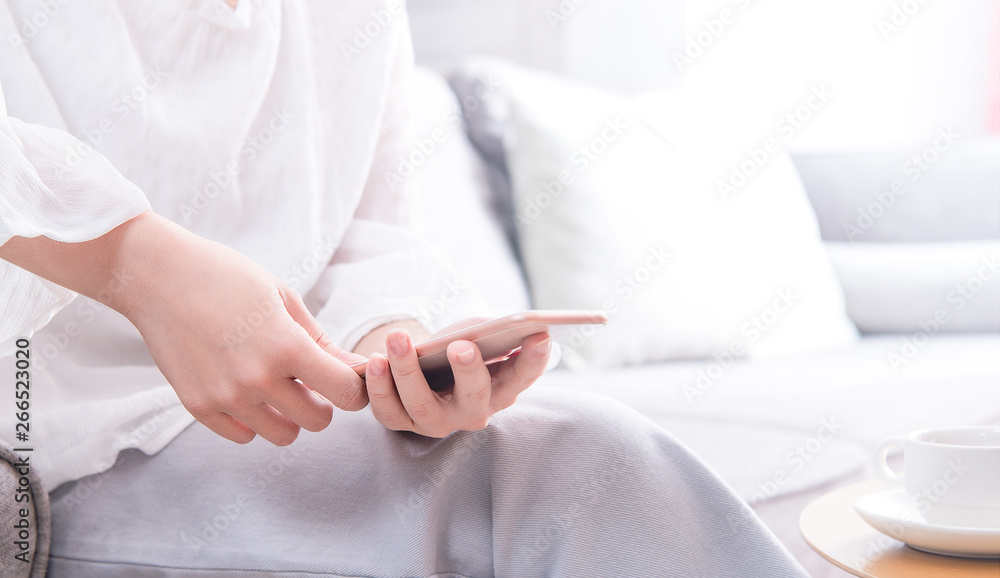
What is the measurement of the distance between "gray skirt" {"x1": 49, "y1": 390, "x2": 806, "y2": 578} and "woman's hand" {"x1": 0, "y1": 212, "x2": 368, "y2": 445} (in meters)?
0.05

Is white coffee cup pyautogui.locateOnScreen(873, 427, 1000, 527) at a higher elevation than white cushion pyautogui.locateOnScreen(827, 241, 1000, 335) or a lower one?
higher

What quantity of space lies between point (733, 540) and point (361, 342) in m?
0.36

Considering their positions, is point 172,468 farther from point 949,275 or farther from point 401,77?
point 949,275

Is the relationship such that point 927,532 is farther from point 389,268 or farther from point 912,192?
point 912,192

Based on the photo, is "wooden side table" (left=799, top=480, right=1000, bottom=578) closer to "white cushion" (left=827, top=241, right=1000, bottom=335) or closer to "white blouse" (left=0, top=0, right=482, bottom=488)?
"white blouse" (left=0, top=0, right=482, bottom=488)

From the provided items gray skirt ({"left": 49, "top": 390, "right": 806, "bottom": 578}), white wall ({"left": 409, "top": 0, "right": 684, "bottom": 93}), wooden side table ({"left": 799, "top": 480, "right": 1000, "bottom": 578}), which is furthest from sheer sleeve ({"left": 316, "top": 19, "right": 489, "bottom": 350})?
white wall ({"left": 409, "top": 0, "right": 684, "bottom": 93})

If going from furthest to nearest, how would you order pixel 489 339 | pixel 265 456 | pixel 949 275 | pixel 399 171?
pixel 949 275 < pixel 399 171 < pixel 265 456 < pixel 489 339

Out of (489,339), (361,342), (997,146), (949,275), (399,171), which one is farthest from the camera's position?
(997,146)

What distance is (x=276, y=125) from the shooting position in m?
0.79

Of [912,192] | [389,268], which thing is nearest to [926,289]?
[912,192]

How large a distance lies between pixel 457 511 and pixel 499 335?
0.46 ft

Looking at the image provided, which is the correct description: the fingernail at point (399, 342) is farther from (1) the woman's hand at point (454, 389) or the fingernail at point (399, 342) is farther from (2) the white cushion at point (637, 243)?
(2) the white cushion at point (637, 243)

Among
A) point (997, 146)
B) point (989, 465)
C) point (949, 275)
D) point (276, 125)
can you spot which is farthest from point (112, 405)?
point (997, 146)

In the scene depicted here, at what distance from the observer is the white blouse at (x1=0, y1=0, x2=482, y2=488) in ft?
1.98
